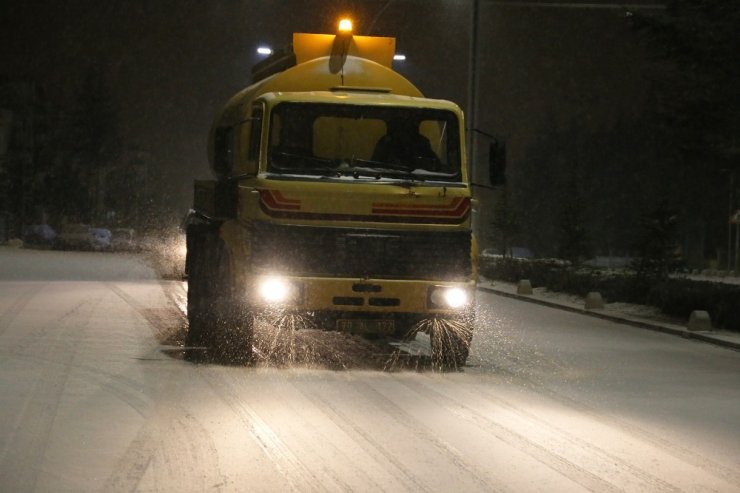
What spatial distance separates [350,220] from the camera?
1284 centimetres

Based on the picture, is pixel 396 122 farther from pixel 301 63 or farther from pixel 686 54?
pixel 686 54

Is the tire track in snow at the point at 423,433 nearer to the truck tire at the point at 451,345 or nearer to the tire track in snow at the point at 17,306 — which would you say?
the truck tire at the point at 451,345

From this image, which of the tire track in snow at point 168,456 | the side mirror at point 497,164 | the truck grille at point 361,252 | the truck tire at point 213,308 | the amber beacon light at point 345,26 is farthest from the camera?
the amber beacon light at point 345,26

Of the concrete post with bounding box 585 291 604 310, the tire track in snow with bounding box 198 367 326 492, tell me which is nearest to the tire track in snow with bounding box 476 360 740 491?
the tire track in snow with bounding box 198 367 326 492

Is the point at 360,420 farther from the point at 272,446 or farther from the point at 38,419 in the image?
the point at 38,419

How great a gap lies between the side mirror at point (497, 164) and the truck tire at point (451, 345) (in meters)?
2.00

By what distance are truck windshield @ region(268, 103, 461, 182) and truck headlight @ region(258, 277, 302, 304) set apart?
1.26 metres

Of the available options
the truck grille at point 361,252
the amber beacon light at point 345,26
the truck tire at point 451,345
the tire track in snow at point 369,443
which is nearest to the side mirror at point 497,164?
the truck grille at point 361,252

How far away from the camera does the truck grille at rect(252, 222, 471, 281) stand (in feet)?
41.8

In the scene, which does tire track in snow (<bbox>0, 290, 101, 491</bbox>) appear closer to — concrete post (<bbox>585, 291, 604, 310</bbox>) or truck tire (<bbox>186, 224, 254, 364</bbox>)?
truck tire (<bbox>186, 224, 254, 364</bbox>)

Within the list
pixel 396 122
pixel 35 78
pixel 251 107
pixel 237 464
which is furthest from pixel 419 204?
pixel 35 78

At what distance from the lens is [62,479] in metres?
7.34

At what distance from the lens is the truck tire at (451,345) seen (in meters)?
13.7

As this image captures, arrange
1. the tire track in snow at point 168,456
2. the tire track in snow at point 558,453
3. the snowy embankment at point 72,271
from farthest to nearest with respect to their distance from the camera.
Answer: the snowy embankment at point 72,271
the tire track in snow at point 558,453
the tire track in snow at point 168,456
